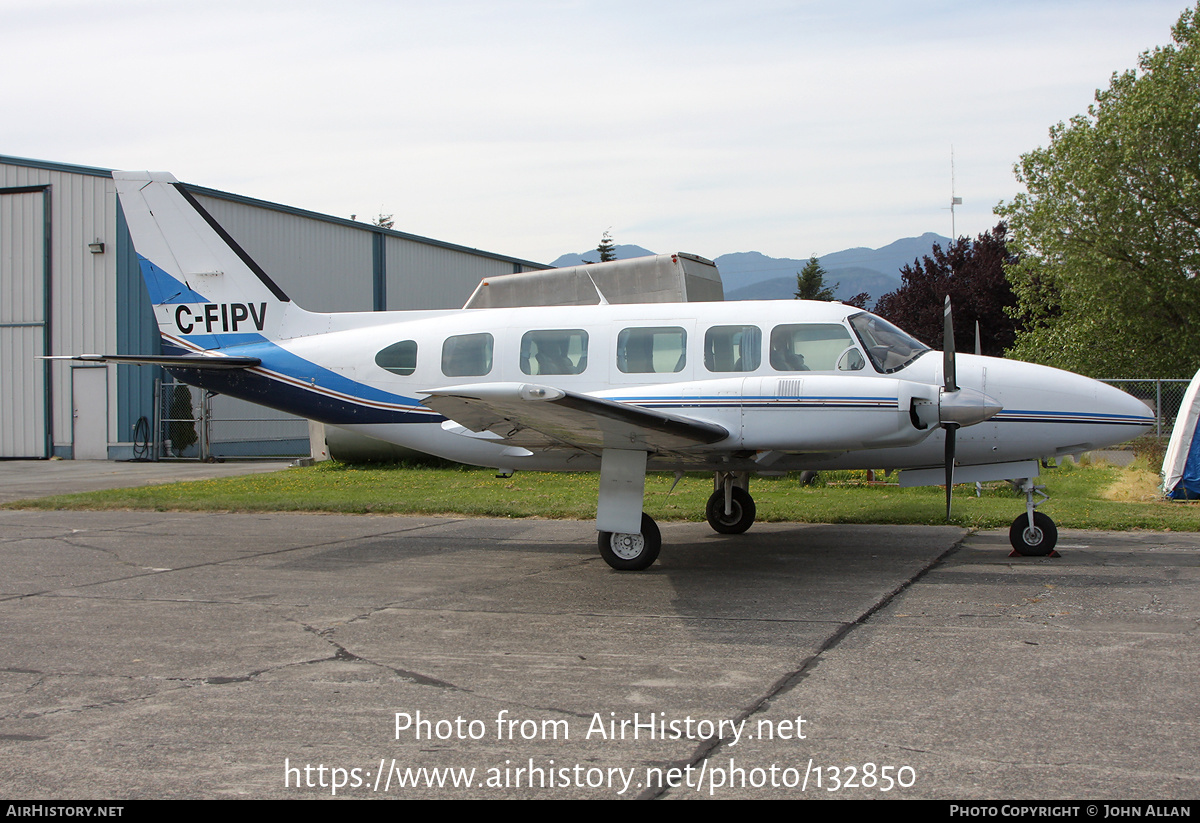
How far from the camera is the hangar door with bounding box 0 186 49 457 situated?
27875 mm

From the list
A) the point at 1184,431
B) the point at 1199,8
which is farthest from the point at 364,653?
the point at 1199,8

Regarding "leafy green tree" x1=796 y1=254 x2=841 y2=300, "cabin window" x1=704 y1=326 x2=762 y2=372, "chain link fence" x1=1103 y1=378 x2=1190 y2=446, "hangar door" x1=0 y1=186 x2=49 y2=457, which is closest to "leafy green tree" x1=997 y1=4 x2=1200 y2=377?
"chain link fence" x1=1103 y1=378 x2=1190 y2=446

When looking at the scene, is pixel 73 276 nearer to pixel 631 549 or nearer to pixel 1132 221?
pixel 631 549

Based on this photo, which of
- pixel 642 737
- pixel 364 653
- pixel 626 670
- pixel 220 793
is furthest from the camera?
pixel 364 653

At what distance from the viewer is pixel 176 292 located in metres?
11.9

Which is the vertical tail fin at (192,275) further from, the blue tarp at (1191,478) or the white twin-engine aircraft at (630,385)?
the blue tarp at (1191,478)

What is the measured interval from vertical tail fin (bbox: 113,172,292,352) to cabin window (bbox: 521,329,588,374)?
3.50 m

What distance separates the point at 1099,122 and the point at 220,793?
33.9 m

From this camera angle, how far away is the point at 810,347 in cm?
955

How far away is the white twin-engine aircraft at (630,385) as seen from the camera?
28.0ft

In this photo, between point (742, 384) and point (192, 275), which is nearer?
point (742, 384)

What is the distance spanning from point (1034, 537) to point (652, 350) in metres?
4.34

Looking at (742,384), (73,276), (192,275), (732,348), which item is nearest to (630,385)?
(732,348)

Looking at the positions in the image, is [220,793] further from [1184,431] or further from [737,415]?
[1184,431]
